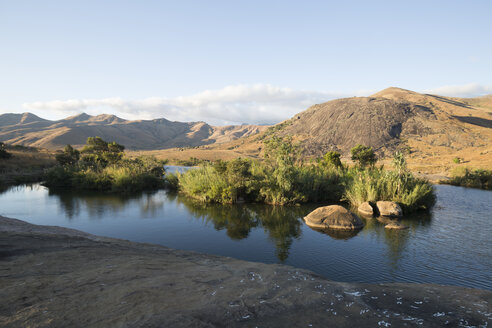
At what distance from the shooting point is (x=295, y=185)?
21.2 m

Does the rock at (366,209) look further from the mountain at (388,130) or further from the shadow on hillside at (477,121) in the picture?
the shadow on hillside at (477,121)

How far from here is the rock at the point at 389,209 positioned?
1647 cm

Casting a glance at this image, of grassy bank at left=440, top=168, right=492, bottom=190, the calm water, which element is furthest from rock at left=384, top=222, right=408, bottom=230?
grassy bank at left=440, top=168, right=492, bottom=190

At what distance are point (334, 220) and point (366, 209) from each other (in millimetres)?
4143

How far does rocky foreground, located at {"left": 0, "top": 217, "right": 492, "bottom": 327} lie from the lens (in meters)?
3.91

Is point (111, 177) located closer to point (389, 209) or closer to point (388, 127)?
point (389, 209)

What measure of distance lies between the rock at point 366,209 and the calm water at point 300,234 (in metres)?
1.79

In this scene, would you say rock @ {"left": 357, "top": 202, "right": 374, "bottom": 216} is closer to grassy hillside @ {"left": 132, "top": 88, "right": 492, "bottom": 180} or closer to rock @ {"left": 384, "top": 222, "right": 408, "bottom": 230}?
rock @ {"left": 384, "top": 222, "right": 408, "bottom": 230}

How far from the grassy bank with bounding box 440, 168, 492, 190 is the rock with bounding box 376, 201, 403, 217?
2037 cm

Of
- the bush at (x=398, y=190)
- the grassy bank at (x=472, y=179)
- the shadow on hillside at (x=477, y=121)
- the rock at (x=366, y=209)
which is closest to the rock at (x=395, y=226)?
the rock at (x=366, y=209)

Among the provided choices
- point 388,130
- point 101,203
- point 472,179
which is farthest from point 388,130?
point 101,203

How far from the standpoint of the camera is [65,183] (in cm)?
2902

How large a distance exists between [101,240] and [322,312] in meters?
8.41

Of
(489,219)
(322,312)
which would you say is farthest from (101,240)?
(489,219)
